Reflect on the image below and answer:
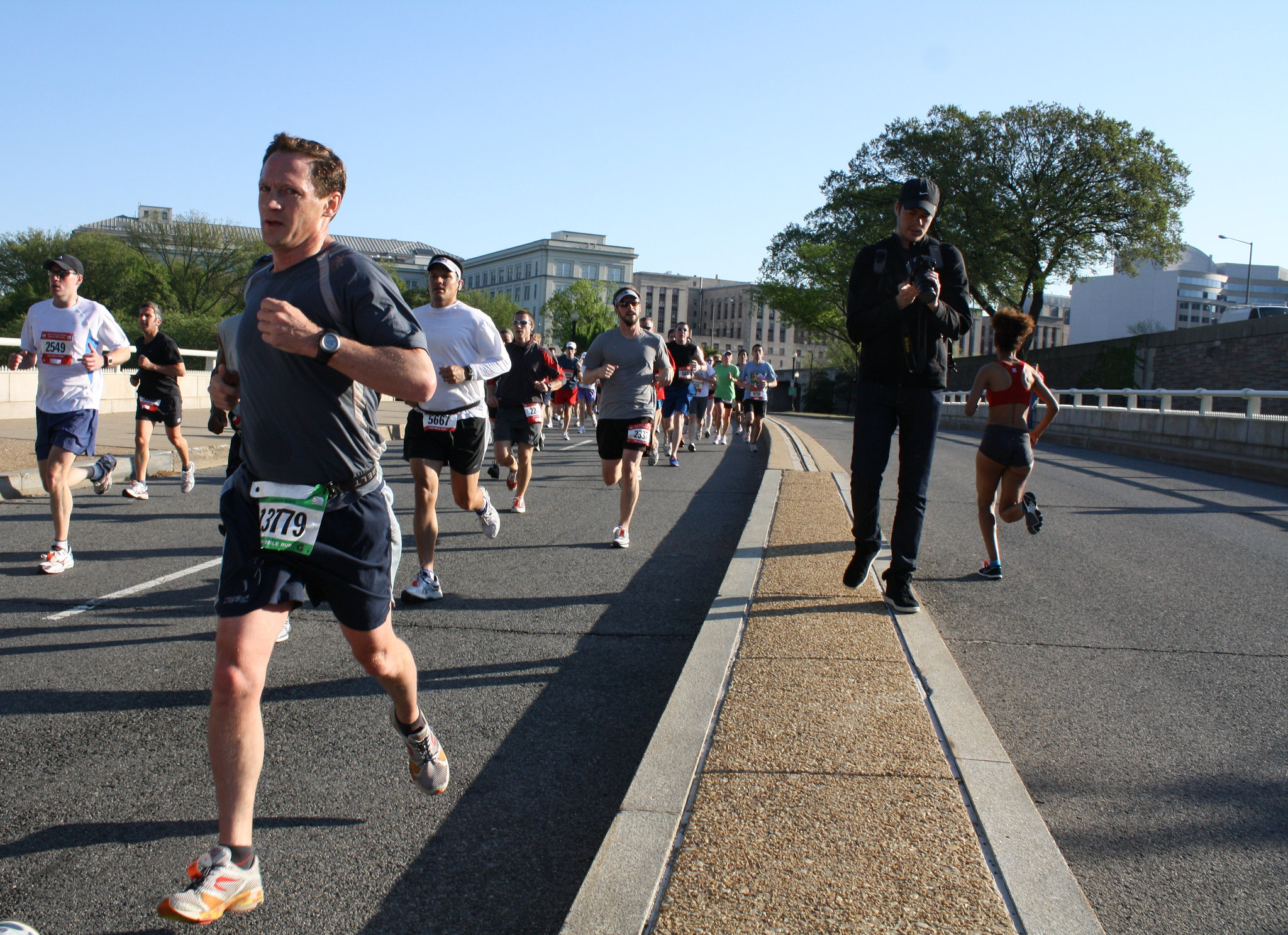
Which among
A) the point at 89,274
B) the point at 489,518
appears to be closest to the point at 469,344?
the point at 489,518

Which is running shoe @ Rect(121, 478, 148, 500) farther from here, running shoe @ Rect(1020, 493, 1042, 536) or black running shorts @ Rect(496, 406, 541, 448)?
running shoe @ Rect(1020, 493, 1042, 536)

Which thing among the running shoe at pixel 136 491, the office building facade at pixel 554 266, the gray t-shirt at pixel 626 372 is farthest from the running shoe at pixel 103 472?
the office building facade at pixel 554 266

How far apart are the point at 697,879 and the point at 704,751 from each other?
0.76m

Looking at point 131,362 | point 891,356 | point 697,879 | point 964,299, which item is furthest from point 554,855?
point 131,362

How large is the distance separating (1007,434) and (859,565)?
2.06m

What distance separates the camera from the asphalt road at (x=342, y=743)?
252 cm

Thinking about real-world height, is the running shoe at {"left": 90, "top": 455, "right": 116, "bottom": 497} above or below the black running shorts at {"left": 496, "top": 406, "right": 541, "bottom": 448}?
below

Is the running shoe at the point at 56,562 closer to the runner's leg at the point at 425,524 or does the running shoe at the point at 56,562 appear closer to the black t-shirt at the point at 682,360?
the runner's leg at the point at 425,524

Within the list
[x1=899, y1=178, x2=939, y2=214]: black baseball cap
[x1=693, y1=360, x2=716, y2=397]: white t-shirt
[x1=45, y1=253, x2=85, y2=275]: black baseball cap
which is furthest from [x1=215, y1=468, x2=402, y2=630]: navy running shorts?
[x1=693, y1=360, x2=716, y2=397]: white t-shirt

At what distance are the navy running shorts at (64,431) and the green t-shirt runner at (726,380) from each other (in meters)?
13.7

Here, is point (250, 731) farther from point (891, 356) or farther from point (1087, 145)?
point (1087, 145)

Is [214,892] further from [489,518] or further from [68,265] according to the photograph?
[68,265]

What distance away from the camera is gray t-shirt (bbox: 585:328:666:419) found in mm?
7566

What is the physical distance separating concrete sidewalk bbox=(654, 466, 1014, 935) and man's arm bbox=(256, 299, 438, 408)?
4.43 feet
